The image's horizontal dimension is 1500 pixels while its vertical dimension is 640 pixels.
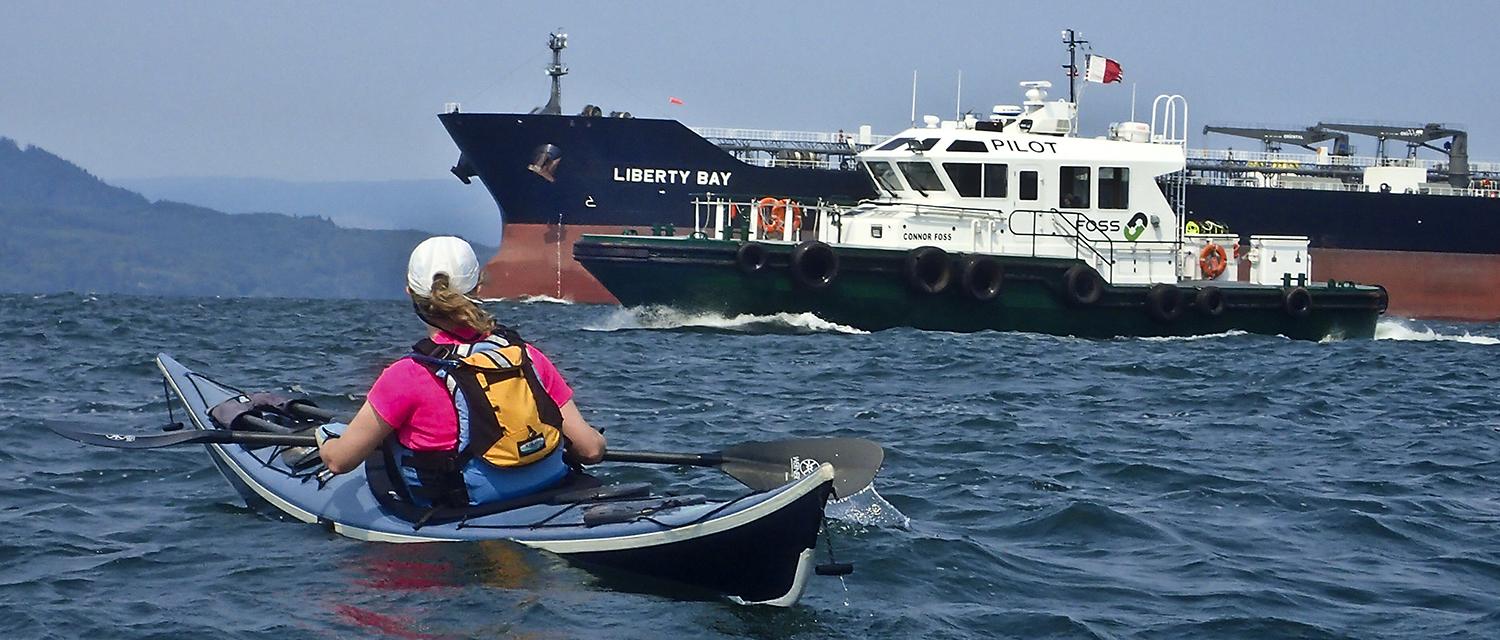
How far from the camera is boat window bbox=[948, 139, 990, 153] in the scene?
22656 mm

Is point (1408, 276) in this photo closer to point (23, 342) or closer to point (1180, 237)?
point (1180, 237)

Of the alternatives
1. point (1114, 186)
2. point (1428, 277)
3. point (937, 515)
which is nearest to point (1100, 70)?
point (1114, 186)

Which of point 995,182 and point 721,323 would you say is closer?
point 721,323

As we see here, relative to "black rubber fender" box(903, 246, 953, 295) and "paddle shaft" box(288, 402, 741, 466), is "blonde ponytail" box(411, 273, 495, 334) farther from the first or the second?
"black rubber fender" box(903, 246, 953, 295)

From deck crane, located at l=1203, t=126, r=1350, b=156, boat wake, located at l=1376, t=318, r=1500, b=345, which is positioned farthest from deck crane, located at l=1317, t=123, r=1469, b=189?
boat wake, located at l=1376, t=318, r=1500, b=345

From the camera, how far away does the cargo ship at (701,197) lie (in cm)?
3281

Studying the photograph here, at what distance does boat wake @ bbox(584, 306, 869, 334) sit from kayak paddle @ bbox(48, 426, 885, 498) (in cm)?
1386

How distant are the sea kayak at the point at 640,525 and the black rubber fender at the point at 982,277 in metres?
15.0

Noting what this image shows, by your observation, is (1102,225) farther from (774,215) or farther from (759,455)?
(759,455)

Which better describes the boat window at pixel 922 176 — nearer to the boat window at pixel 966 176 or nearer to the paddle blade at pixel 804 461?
the boat window at pixel 966 176

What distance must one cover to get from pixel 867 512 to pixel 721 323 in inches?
535

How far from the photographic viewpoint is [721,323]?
69.9ft

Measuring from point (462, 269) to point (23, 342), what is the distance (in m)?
14.6

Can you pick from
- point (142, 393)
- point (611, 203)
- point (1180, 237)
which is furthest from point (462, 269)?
point (611, 203)
